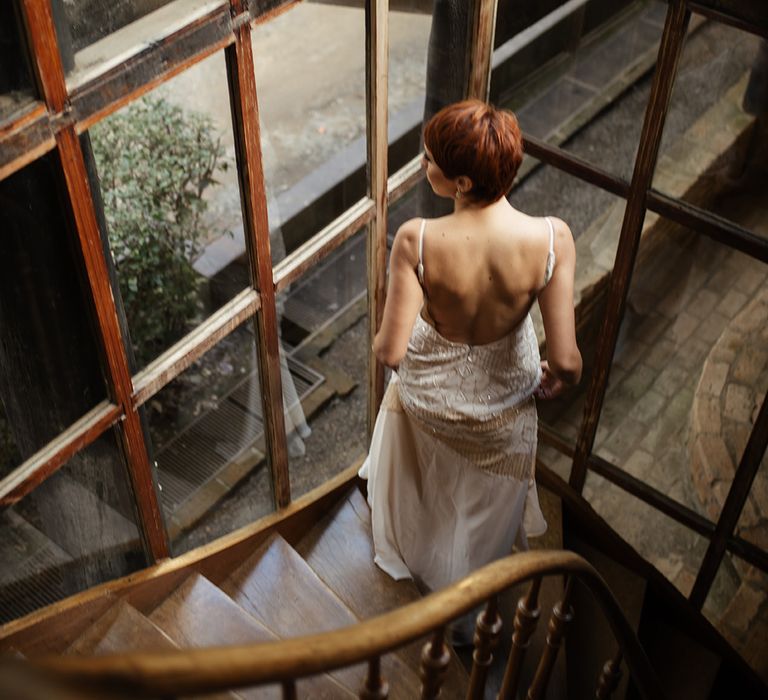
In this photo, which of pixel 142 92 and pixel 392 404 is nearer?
pixel 142 92

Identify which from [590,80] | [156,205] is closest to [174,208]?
[156,205]

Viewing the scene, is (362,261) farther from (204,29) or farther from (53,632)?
(53,632)

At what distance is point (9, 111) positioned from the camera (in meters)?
1.80

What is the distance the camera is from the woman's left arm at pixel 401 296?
239cm

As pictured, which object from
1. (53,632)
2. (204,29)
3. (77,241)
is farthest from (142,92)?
(53,632)

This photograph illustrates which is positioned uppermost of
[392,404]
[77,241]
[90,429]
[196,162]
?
[77,241]

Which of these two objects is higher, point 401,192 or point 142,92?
point 142,92

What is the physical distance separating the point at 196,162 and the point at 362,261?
25.6 inches

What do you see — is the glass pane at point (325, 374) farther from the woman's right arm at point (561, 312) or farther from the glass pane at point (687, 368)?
the glass pane at point (687, 368)

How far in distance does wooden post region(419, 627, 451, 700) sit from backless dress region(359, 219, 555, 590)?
3.17 feet

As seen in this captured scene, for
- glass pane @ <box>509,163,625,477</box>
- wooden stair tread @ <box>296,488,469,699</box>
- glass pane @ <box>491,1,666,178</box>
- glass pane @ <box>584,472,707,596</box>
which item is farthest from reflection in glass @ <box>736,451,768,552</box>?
glass pane @ <box>491,1,666,178</box>

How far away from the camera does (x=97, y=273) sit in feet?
7.08

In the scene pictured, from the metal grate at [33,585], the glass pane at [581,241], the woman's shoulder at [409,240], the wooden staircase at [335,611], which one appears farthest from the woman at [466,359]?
the metal grate at [33,585]

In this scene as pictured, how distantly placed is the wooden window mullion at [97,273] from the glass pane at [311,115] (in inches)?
21.9
